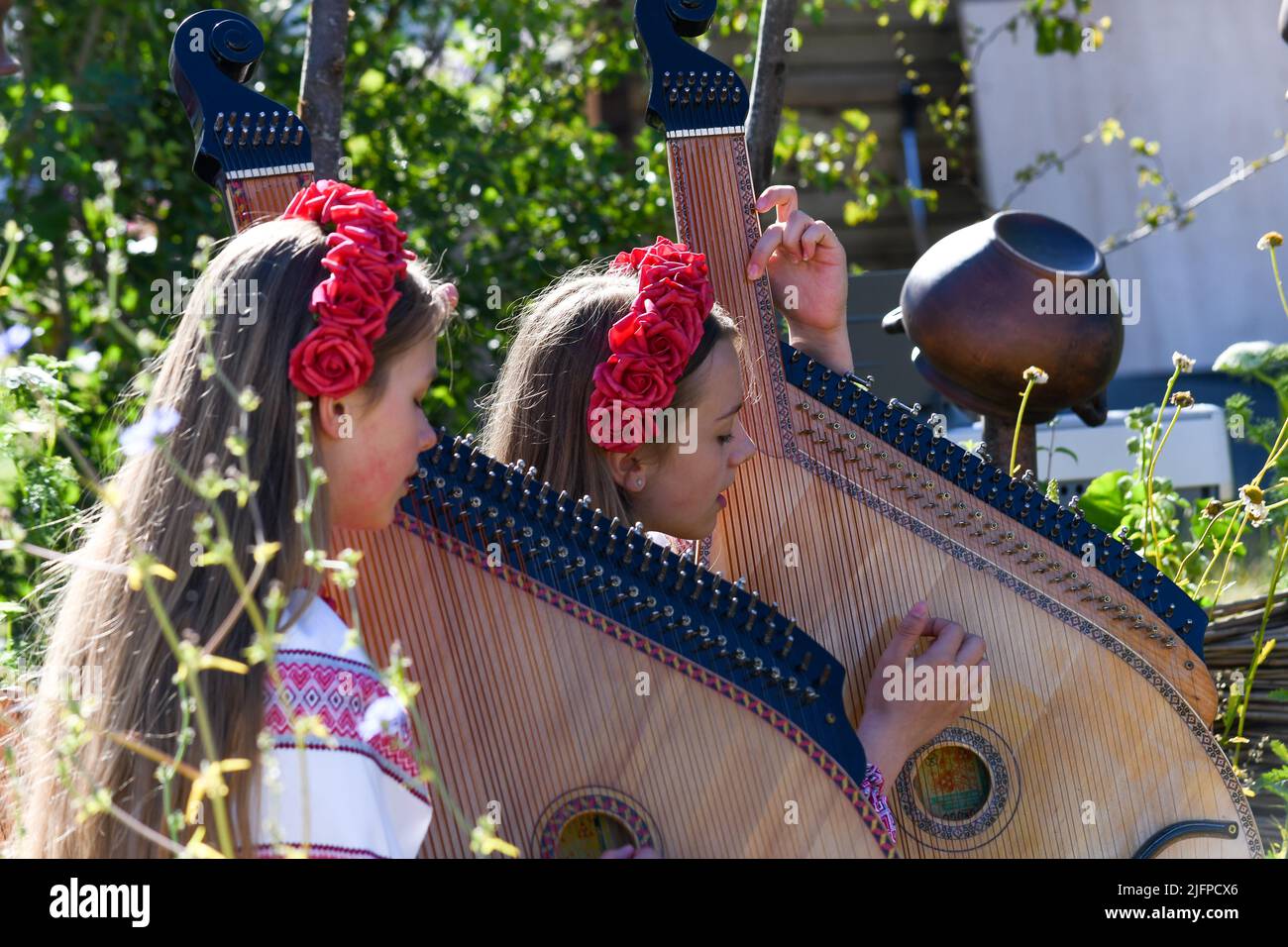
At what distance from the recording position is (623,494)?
97.9 inches

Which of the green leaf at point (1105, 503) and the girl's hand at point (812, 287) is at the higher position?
the girl's hand at point (812, 287)

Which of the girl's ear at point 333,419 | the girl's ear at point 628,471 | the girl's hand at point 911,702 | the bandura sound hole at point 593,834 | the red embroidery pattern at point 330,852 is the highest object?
the girl's ear at point 628,471

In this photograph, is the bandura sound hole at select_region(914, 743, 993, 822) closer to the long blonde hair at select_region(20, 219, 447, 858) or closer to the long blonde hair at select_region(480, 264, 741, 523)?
the long blonde hair at select_region(480, 264, 741, 523)

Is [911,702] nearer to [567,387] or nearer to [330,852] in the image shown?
[567,387]

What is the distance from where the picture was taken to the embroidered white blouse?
1529 mm

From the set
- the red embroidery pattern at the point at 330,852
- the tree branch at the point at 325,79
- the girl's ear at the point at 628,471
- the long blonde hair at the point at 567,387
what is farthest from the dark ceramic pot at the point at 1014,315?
the red embroidery pattern at the point at 330,852

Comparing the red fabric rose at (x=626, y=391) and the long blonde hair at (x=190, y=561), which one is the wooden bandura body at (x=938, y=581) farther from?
the long blonde hair at (x=190, y=561)

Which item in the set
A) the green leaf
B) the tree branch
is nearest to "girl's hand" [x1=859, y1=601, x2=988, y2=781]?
the green leaf

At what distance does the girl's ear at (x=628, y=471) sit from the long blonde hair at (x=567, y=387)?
0.02 metres

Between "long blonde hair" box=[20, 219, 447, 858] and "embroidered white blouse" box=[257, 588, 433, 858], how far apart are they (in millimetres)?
34

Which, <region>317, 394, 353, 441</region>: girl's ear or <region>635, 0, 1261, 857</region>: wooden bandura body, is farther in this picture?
<region>635, 0, 1261, 857</region>: wooden bandura body

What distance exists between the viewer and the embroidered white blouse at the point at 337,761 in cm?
153

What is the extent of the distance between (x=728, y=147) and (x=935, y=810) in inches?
43.4
